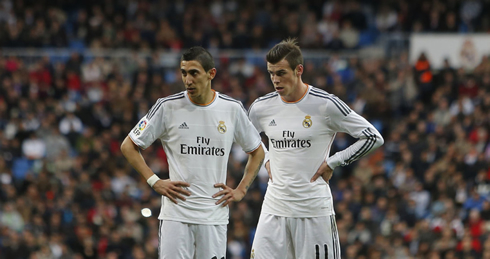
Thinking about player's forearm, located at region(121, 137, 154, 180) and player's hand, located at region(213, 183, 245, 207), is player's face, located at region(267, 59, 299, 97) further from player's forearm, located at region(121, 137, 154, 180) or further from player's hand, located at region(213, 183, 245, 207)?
player's forearm, located at region(121, 137, 154, 180)

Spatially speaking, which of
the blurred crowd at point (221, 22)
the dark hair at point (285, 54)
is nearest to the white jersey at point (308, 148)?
the dark hair at point (285, 54)

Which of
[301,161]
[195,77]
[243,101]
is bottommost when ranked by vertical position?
[301,161]

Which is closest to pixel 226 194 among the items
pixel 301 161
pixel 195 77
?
pixel 301 161

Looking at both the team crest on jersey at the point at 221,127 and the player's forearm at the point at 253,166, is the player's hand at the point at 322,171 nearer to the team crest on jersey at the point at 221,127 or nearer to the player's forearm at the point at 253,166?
the player's forearm at the point at 253,166

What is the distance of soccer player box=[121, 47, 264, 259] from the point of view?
297 inches

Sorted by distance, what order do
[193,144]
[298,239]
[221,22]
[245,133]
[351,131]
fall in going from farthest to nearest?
[221,22], [351,131], [298,239], [245,133], [193,144]

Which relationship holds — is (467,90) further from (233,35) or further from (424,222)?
(233,35)

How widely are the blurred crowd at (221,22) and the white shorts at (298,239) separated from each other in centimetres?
1657

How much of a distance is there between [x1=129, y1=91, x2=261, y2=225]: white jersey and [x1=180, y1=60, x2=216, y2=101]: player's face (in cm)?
20

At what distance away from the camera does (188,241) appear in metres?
7.57

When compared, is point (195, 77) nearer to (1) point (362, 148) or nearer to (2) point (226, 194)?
(2) point (226, 194)

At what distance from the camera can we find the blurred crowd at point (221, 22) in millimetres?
24484

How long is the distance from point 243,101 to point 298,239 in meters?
12.6

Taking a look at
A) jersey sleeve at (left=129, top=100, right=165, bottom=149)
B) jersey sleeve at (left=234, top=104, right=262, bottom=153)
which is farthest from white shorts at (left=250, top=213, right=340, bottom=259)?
jersey sleeve at (left=129, top=100, right=165, bottom=149)
